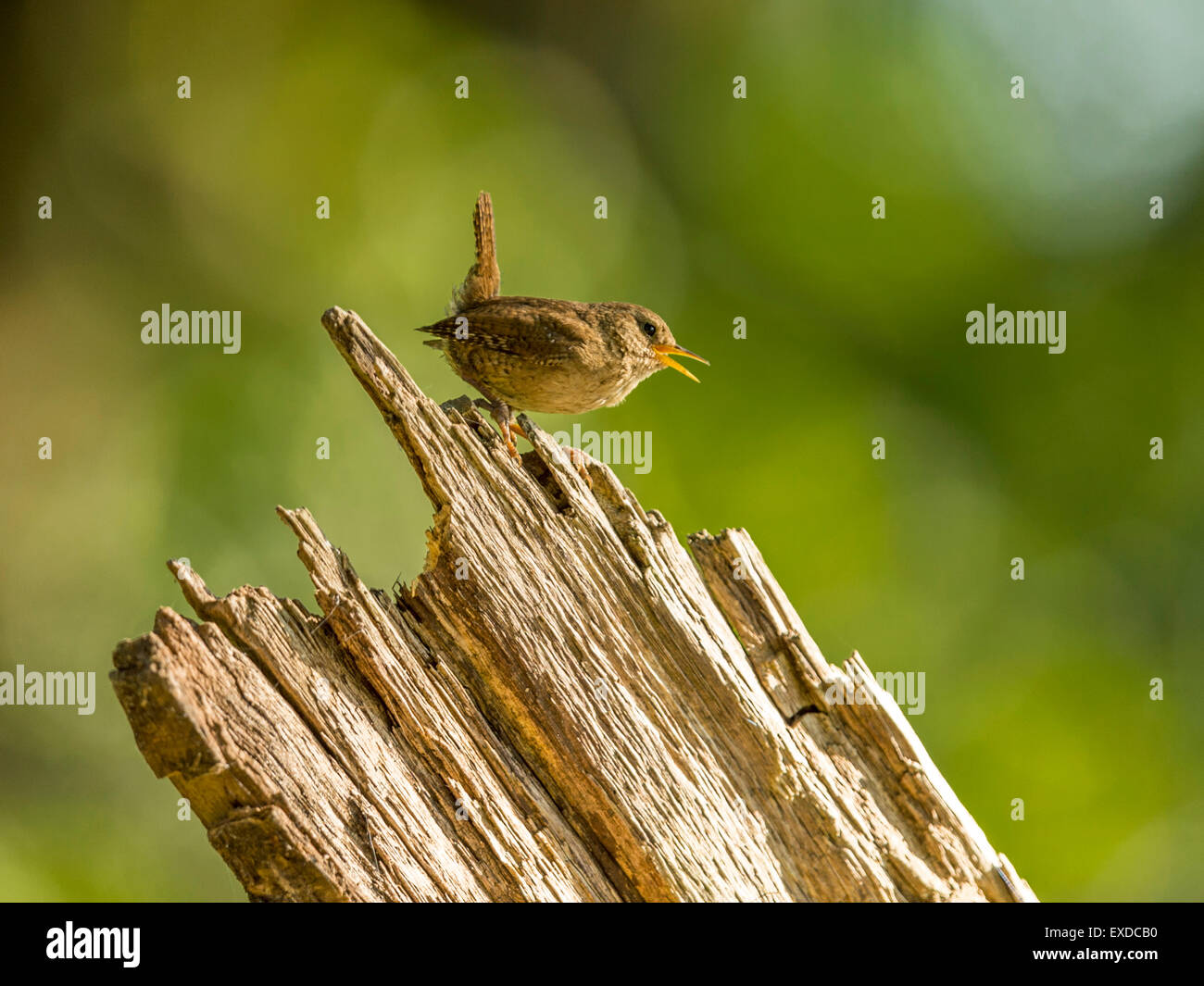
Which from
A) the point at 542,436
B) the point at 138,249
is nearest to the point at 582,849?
the point at 542,436

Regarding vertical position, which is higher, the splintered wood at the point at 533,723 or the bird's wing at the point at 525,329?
the bird's wing at the point at 525,329

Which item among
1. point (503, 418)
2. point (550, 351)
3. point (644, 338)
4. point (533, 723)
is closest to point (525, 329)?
point (550, 351)

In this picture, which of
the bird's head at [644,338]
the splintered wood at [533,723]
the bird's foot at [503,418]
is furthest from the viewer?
the bird's head at [644,338]

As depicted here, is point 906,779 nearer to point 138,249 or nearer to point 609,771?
point 609,771

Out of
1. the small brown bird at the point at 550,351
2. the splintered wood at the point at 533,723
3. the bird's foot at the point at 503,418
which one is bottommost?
the splintered wood at the point at 533,723

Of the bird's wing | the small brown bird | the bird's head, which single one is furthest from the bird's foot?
the bird's head

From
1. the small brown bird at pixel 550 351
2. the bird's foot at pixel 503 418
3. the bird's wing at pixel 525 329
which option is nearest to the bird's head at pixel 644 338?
the small brown bird at pixel 550 351

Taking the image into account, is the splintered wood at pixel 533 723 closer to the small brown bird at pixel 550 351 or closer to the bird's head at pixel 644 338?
→ the small brown bird at pixel 550 351

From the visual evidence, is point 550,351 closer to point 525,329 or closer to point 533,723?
point 525,329
